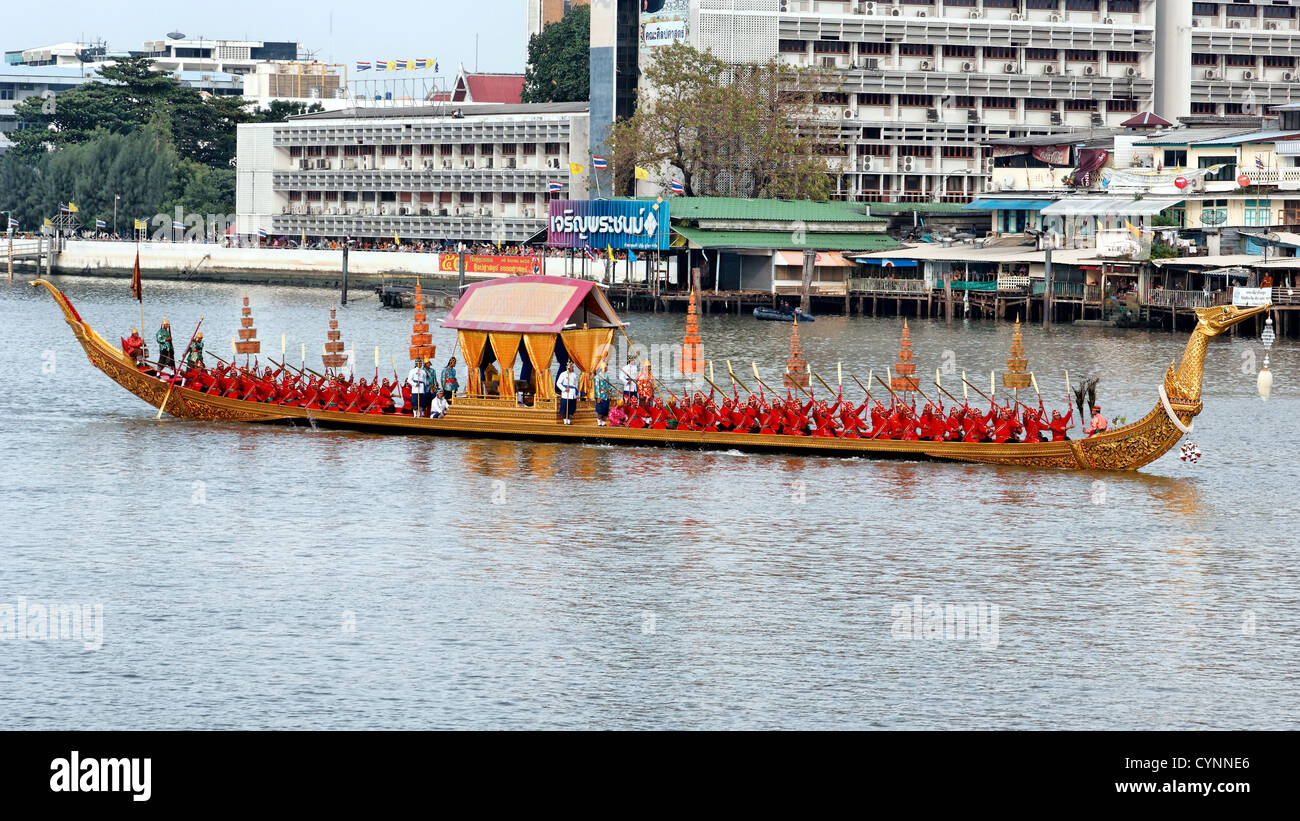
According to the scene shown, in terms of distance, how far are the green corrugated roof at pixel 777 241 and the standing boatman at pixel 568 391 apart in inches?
2414

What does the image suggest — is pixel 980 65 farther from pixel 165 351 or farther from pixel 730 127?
pixel 165 351

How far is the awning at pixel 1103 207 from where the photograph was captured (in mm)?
90688

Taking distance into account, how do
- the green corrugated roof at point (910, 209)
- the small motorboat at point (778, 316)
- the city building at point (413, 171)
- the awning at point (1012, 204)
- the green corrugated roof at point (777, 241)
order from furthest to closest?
the city building at point (413, 171) → the green corrugated roof at point (910, 209) → the green corrugated roof at point (777, 241) → the awning at point (1012, 204) → the small motorboat at point (778, 316)

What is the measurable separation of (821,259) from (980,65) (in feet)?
78.3

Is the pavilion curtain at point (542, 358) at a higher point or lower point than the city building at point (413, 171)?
lower

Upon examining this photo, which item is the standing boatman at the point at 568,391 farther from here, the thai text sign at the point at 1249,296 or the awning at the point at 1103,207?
the awning at the point at 1103,207

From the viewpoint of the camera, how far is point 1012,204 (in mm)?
102375

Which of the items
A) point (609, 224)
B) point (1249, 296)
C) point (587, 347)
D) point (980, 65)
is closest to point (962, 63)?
point (980, 65)

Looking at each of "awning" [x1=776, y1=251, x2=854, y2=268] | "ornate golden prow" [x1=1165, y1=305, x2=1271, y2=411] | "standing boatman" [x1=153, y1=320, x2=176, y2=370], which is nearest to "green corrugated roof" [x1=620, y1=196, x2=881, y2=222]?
"awning" [x1=776, y1=251, x2=854, y2=268]

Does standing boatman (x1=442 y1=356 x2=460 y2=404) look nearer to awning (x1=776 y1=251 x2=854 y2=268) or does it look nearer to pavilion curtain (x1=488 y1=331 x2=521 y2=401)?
pavilion curtain (x1=488 y1=331 x2=521 y2=401)

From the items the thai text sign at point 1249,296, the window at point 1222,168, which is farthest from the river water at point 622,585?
the window at point 1222,168

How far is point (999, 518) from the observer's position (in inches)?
1478

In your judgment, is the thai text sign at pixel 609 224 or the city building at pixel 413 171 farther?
the city building at pixel 413 171

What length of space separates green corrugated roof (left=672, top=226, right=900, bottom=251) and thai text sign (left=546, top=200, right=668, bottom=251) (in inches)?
58.7
